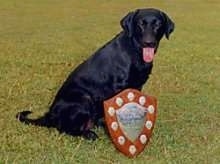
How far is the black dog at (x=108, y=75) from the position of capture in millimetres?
5785

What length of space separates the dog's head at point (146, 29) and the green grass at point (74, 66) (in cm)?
87

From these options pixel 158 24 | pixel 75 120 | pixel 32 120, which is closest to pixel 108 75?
pixel 75 120

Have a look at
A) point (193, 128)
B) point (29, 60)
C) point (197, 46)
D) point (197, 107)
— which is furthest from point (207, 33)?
point (193, 128)

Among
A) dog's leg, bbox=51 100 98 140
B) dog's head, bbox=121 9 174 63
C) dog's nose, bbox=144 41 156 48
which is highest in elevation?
dog's head, bbox=121 9 174 63

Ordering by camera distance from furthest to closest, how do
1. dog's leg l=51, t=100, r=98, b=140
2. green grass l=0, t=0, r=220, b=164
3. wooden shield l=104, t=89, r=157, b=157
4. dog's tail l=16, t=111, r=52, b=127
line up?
1. dog's tail l=16, t=111, r=52, b=127
2. dog's leg l=51, t=100, r=98, b=140
3. green grass l=0, t=0, r=220, b=164
4. wooden shield l=104, t=89, r=157, b=157

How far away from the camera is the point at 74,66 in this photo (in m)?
9.73

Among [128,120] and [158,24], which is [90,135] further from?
[158,24]

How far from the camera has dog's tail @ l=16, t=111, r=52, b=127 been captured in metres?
6.08

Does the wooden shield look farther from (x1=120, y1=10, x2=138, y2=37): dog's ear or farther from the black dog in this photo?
(x1=120, y1=10, x2=138, y2=37): dog's ear

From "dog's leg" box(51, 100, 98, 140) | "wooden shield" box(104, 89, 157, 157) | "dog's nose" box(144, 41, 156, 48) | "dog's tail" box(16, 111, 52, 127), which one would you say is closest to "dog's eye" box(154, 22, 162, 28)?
"dog's nose" box(144, 41, 156, 48)

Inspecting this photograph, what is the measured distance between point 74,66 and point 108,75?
3.86 meters

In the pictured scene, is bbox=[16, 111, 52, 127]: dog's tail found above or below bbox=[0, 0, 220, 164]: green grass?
above

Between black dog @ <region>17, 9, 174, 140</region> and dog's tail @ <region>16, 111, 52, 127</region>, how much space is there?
0.06 m

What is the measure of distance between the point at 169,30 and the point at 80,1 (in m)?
17.0
